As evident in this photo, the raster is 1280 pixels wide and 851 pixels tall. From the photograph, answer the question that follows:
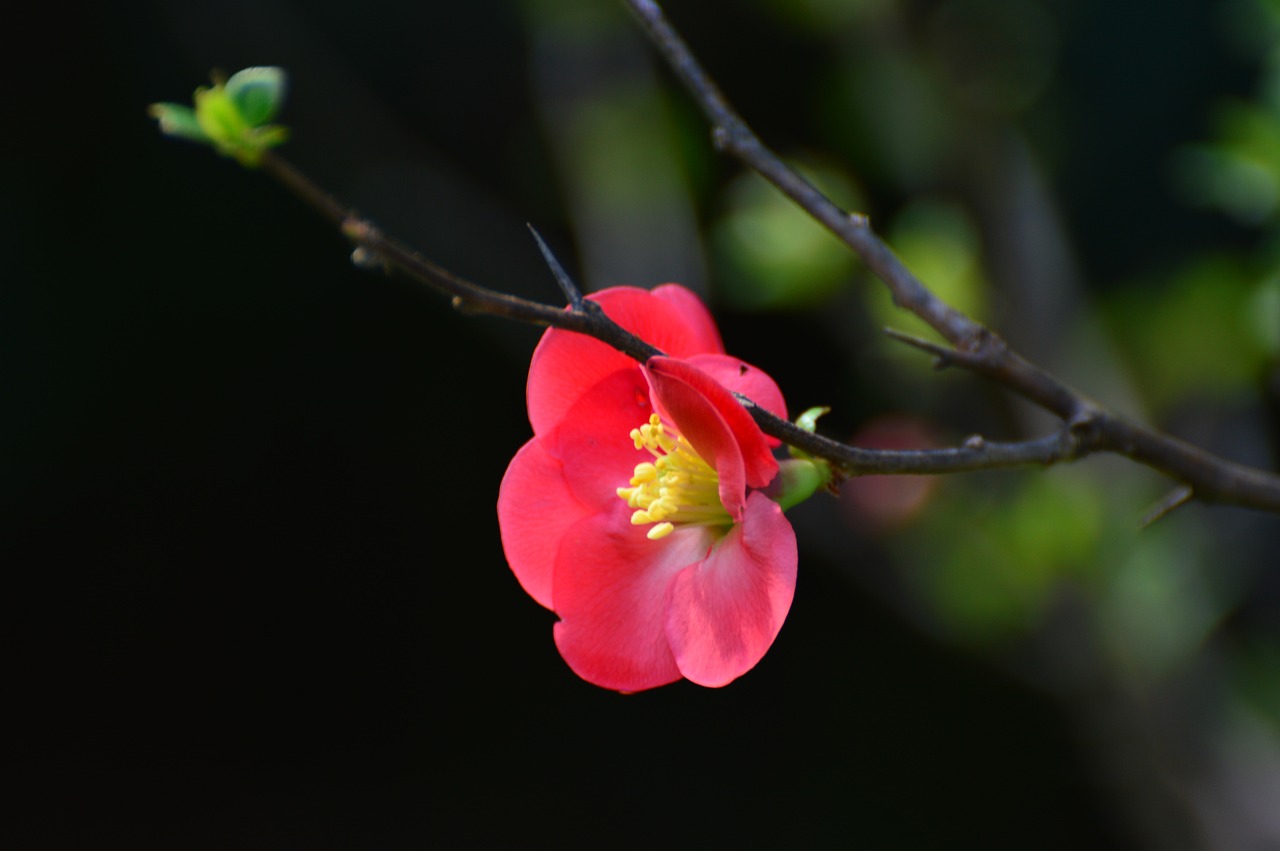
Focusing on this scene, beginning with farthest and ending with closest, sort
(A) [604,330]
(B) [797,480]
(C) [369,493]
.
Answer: (C) [369,493] < (B) [797,480] < (A) [604,330]

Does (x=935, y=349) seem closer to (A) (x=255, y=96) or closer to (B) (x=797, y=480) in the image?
(B) (x=797, y=480)

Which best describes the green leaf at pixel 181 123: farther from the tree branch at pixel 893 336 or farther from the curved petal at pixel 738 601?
the curved petal at pixel 738 601

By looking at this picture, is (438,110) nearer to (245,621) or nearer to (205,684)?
(245,621)

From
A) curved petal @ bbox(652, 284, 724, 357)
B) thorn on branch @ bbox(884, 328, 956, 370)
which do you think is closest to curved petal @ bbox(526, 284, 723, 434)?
curved petal @ bbox(652, 284, 724, 357)

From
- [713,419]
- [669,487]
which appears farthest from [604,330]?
[669,487]

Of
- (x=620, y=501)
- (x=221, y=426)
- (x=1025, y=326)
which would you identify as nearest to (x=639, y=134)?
(x=1025, y=326)

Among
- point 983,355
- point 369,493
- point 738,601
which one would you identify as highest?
point 369,493

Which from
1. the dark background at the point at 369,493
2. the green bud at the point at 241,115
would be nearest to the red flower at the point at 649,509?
the green bud at the point at 241,115
